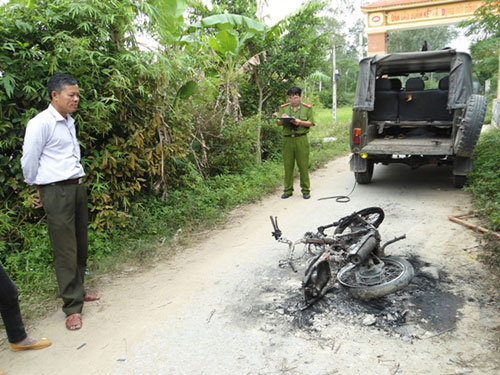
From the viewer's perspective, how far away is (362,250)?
311cm

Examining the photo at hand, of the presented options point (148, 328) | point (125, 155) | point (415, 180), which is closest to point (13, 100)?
point (125, 155)

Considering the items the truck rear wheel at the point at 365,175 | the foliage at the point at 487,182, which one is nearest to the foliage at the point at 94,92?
the truck rear wheel at the point at 365,175

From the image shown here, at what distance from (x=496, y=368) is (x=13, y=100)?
4807 mm

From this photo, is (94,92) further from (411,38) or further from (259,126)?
(411,38)

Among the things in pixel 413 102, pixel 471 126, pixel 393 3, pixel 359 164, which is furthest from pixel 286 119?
pixel 393 3

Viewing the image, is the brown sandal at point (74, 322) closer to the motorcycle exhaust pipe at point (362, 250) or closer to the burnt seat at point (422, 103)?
the motorcycle exhaust pipe at point (362, 250)

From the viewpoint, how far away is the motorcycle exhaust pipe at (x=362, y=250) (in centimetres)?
307

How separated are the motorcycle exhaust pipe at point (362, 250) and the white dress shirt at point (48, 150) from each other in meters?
2.32

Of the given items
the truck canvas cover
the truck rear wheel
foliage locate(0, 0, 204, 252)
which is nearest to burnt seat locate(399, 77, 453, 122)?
the truck canvas cover

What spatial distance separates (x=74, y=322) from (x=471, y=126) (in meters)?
5.83

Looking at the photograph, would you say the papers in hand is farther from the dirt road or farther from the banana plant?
the dirt road

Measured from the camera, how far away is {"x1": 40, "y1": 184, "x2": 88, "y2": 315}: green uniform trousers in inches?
123

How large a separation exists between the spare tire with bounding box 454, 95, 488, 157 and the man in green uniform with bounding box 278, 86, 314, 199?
89.6 inches

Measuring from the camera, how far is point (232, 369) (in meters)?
2.54
